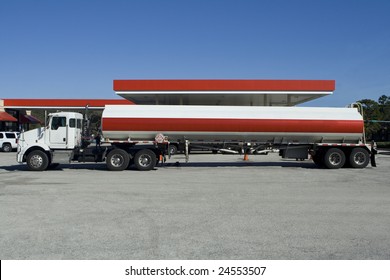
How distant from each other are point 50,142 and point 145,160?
4475 mm

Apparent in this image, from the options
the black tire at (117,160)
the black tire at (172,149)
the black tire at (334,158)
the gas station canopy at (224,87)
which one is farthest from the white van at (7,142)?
the black tire at (334,158)

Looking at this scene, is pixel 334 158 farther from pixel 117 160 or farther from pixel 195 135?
pixel 117 160

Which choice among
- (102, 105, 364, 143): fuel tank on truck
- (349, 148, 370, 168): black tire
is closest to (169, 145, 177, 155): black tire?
(102, 105, 364, 143): fuel tank on truck

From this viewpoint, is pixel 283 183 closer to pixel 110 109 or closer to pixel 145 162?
pixel 145 162

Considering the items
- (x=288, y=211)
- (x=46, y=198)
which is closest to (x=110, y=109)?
(x=46, y=198)

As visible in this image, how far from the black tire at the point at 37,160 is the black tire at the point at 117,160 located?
2812 millimetres

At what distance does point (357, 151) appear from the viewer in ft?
59.4

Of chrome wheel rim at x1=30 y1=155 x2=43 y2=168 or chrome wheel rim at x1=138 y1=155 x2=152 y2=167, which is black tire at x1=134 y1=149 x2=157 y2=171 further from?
chrome wheel rim at x1=30 y1=155 x2=43 y2=168

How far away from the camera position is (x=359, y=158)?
1817 cm

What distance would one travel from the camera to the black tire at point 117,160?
1703 centimetres

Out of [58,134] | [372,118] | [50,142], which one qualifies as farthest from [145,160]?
[372,118]

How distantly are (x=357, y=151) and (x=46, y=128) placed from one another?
49.7 ft

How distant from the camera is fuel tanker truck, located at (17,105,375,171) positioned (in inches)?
669
